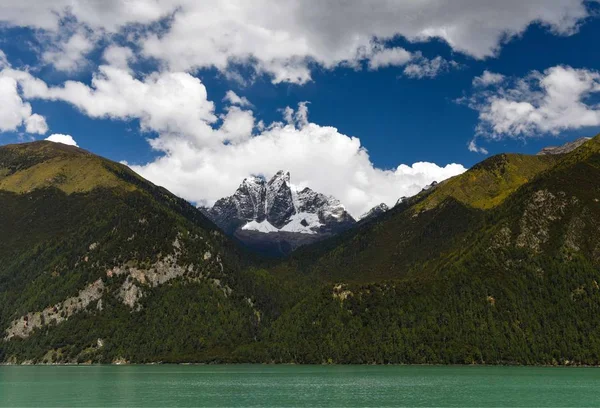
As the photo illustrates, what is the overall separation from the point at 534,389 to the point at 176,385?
3957 inches

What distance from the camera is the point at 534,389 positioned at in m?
171

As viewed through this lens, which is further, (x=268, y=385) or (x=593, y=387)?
(x=268, y=385)

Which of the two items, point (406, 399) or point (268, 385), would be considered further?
point (268, 385)

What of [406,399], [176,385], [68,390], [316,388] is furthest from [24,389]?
[406,399]

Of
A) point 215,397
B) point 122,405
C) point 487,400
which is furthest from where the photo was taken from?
point 215,397

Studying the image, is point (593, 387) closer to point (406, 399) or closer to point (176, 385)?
point (406, 399)

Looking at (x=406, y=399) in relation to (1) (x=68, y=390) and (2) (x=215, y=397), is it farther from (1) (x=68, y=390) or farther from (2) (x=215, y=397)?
(1) (x=68, y=390)

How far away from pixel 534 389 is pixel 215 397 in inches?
3212

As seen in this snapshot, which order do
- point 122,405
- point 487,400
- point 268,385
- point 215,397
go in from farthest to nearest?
point 268,385 < point 215,397 < point 487,400 < point 122,405

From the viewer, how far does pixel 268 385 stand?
19300 centimetres

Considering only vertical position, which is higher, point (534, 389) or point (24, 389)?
point (24, 389)

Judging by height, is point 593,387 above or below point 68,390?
below

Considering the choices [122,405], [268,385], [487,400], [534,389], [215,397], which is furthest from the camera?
[268,385]

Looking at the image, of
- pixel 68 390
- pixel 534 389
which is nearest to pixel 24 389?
pixel 68 390
